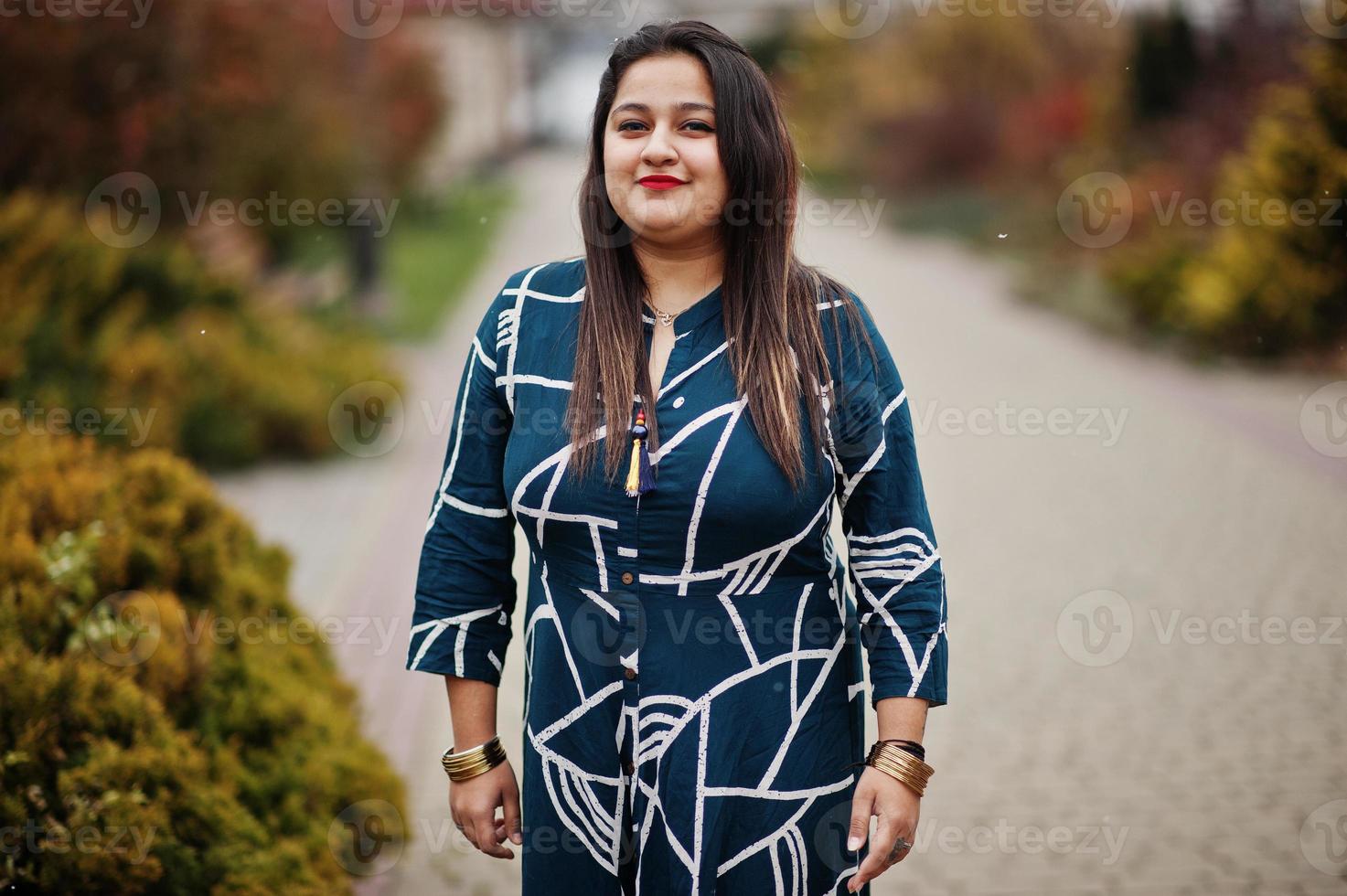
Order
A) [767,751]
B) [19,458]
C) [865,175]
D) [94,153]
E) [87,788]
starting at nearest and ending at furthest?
[767,751], [87,788], [19,458], [94,153], [865,175]

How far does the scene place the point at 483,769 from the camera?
2.21 m

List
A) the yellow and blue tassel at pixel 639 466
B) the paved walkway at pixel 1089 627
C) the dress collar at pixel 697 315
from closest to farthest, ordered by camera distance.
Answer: the yellow and blue tassel at pixel 639 466 → the dress collar at pixel 697 315 → the paved walkway at pixel 1089 627

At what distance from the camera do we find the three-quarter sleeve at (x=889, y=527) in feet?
6.79

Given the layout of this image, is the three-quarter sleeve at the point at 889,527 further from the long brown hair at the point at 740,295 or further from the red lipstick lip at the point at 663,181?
the red lipstick lip at the point at 663,181

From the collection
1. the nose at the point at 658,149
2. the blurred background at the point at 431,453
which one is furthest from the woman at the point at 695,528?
the blurred background at the point at 431,453

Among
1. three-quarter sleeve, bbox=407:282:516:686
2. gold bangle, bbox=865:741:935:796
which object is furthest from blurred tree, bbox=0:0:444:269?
gold bangle, bbox=865:741:935:796

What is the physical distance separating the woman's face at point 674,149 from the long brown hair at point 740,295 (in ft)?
0.07

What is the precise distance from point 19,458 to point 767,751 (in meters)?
2.87

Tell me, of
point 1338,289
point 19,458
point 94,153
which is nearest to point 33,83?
point 94,153

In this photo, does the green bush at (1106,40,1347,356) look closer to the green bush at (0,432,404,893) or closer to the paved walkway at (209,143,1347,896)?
the paved walkway at (209,143,1347,896)

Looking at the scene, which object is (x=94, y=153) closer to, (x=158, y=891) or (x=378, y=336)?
(x=378, y=336)

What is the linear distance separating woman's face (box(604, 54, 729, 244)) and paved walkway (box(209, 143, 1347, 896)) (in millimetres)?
538

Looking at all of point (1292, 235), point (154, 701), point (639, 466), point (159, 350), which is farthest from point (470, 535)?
point (1292, 235)

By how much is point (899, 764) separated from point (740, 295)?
828mm
